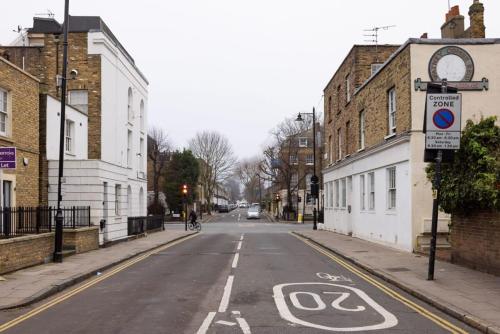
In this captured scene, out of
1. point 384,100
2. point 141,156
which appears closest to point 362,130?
point 384,100

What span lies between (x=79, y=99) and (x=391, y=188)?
15.7m

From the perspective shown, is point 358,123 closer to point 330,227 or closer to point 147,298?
point 330,227

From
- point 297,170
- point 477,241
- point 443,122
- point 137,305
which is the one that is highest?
point 297,170

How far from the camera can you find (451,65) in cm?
1977

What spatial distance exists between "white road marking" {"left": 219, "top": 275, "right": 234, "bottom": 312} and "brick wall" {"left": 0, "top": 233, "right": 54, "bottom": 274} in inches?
224

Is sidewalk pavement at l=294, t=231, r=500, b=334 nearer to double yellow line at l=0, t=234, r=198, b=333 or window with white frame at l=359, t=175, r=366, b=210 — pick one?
double yellow line at l=0, t=234, r=198, b=333

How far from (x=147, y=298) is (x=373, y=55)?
2196cm

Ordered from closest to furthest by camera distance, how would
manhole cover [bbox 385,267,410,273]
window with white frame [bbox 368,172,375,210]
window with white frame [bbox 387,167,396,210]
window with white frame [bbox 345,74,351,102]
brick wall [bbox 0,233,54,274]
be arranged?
brick wall [bbox 0,233,54,274]
manhole cover [bbox 385,267,410,273]
window with white frame [bbox 387,167,396,210]
window with white frame [bbox 368,172,375,210]
window with white frame [bbox 345,74,351,102]

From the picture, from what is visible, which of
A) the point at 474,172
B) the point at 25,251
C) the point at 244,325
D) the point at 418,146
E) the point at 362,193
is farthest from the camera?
the point at 362,193

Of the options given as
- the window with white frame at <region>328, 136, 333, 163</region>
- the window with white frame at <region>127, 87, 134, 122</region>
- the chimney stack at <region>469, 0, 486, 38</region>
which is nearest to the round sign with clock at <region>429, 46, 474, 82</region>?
the chimney stack at <region>469, 0, 486, 38</region>

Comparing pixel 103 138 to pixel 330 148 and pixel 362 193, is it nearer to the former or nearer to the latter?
pixel 362 193

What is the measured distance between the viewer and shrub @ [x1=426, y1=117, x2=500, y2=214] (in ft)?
40.5

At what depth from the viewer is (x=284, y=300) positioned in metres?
10.3

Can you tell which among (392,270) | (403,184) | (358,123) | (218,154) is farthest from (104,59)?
(218,154)
